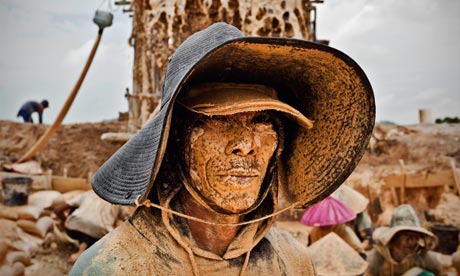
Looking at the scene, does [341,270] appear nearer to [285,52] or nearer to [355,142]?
[355,142]

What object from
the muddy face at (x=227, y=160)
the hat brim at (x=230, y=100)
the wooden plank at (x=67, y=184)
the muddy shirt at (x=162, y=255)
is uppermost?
the hat brim at (x=230, y=100)

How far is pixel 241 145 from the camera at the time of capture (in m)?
1.53

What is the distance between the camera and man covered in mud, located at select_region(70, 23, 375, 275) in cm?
148

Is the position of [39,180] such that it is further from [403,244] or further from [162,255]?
[162,255]

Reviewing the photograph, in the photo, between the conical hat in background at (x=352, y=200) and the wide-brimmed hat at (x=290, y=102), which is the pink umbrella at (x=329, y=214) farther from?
the wide-brimmed hat at (x=290, y=102)

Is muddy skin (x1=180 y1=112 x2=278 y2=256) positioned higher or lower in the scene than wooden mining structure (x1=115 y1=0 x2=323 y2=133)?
lower

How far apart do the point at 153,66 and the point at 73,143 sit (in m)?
4.92

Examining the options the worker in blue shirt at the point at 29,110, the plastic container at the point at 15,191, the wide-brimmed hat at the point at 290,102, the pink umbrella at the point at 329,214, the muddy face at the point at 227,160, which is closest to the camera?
the wide-brimmed hat at the point at 290,102

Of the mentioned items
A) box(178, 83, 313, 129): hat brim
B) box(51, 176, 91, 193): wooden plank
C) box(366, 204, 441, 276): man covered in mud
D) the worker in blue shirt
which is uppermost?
the worker in blue shirt

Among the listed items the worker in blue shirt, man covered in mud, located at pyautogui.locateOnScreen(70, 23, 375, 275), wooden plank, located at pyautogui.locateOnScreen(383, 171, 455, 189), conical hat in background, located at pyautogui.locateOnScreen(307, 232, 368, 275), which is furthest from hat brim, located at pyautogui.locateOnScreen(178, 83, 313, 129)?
the worker in blue shirt

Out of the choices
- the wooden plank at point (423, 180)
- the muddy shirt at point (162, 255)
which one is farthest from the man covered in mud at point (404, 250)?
the wooden plank at point (423, 180)

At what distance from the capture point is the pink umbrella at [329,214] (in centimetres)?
584

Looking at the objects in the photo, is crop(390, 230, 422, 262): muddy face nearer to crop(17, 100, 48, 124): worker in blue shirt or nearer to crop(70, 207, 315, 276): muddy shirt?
crop(70, 207, 315, 276): muddy shirt

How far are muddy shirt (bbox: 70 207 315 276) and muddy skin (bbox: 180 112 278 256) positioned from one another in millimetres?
165
